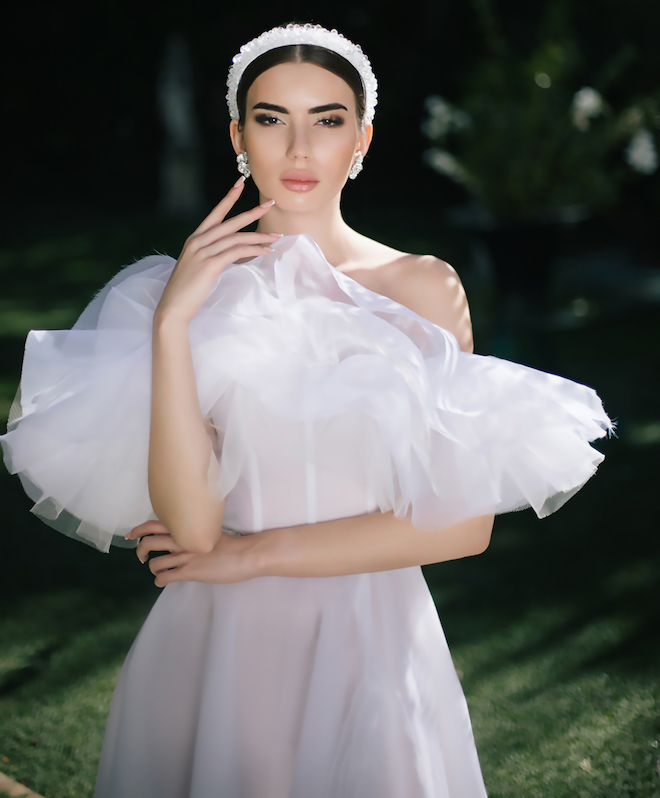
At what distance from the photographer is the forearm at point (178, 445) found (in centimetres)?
149

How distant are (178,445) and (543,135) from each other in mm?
6687

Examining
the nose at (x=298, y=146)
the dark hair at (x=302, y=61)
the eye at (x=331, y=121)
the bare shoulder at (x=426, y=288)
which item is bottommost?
the bare shoulder at (x=426, y=288)

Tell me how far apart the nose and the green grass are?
918 mm

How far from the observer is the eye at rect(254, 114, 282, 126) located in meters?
1.73

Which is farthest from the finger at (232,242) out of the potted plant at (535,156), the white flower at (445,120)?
the white flower at (445,120)

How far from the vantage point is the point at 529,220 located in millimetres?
7340

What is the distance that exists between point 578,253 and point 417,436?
32.2 feet

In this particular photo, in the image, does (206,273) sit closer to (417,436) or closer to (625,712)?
(417,436)

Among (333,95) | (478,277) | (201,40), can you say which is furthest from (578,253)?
(333,95)

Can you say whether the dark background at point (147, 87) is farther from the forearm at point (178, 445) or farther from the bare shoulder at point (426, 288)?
the forearm at point (178, 445)

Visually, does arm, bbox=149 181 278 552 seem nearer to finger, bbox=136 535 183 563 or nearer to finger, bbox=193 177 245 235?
finger, bbox=193 177 245 235

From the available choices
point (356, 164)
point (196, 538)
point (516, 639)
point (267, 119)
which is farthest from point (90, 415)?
point (516, 639)

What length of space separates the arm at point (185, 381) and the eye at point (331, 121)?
262 millimetres

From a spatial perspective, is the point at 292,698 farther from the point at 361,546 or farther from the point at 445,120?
the point at 445,120
